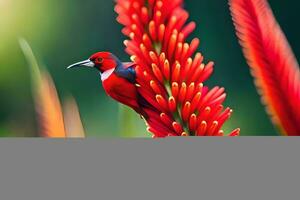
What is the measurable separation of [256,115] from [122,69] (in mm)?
944

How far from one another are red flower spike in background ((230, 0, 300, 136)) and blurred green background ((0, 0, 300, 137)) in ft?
0.22

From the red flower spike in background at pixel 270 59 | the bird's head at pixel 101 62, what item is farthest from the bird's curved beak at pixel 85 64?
the red flower spike in background at pixel 270 59

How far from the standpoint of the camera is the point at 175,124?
11.6 feet

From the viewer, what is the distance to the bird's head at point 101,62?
361 cm

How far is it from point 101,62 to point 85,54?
0.41ft

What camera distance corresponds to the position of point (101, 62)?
11.9 ft

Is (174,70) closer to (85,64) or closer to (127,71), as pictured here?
(127,71)

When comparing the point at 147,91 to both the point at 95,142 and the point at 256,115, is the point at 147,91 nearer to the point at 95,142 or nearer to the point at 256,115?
the point at 95,142

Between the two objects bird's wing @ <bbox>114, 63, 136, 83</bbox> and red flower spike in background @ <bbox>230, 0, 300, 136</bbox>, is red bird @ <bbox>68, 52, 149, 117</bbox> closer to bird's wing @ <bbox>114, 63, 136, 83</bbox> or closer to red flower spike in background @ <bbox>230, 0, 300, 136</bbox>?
bird's wing @ <bbox>114, 63, 136, 83</bbox>

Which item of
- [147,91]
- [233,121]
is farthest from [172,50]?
[233,121]

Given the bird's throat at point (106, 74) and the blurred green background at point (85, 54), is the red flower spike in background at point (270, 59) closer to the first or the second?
the blurred green background at point (85, 54)

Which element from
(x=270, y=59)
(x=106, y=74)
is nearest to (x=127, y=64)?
(x=106, y=74)

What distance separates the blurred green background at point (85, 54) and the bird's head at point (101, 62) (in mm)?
36

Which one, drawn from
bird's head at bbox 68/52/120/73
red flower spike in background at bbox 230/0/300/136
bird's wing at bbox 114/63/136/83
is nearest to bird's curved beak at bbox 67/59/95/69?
bird's head at bbox 68/52/120/73
